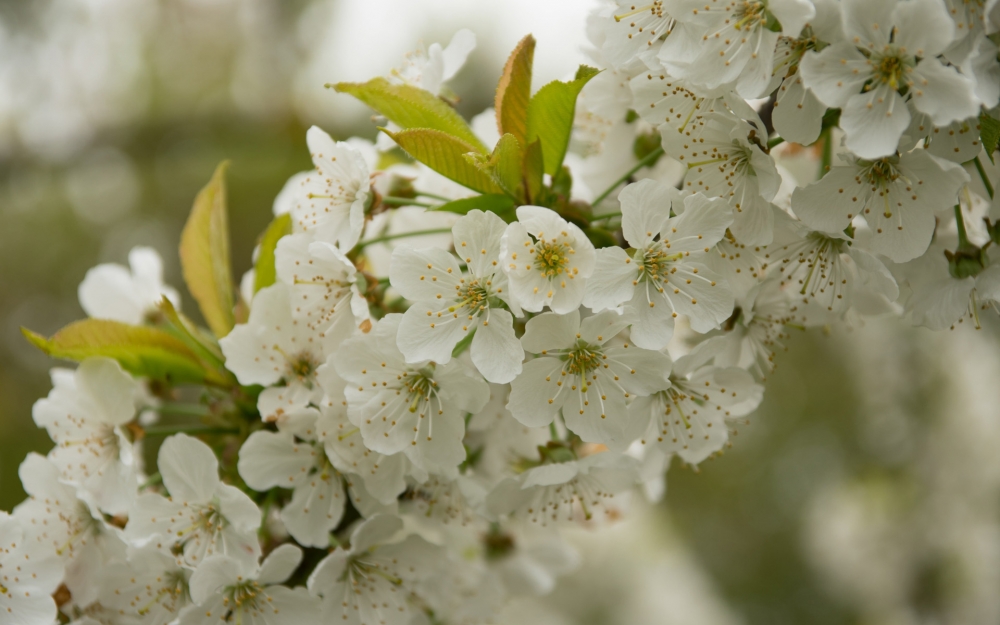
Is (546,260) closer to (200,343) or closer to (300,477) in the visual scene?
(300,477)

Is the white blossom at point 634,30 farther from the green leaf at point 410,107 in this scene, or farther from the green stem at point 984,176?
the green stem at point 984,176

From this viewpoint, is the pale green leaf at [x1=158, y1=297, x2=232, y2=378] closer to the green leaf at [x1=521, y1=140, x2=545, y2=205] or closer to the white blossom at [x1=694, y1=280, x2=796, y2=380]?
the green leaf at [x1=521, y1=140, x2=545, y2=205]

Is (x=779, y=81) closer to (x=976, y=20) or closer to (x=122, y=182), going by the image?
(x=976, y=20)

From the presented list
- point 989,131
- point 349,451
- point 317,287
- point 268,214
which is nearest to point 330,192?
point 317,287

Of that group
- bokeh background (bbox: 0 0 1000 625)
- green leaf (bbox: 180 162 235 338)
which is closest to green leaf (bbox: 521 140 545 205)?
green leaf (bbox: 180 162 235 338)

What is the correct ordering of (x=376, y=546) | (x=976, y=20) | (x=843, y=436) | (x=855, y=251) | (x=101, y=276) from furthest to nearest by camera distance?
1. (x=843, y=436)
2. (x=101, y=276)
3. (x=376, y=546)
4. (x=855, y=251)
5. (x=976, y=20)

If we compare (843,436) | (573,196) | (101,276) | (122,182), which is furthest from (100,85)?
(843,436)
